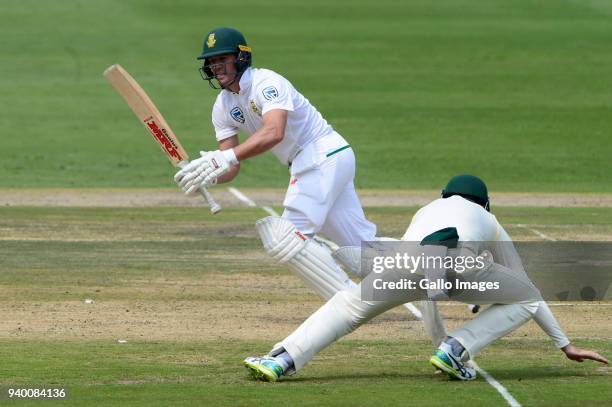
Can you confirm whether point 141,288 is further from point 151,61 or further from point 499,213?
point 151,61

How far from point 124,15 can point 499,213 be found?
2458 centimetres

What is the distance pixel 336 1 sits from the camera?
45.1 meters

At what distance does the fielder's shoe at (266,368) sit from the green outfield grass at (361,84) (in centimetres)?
1507

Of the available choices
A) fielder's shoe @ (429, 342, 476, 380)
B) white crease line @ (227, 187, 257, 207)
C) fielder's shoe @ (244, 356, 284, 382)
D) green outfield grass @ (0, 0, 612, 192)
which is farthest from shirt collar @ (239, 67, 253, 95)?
green outfield grass @ (0, 0, 612, 192)

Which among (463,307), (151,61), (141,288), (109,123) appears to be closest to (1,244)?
(141,288)

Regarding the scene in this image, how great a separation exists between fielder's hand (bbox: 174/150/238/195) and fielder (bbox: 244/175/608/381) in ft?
3.63

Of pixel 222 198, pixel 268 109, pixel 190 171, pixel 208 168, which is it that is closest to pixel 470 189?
pixel 268 109

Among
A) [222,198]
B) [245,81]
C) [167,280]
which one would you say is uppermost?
[222,198]

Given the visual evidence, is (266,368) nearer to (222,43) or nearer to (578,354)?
(578,354)

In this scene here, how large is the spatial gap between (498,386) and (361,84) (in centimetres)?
2590

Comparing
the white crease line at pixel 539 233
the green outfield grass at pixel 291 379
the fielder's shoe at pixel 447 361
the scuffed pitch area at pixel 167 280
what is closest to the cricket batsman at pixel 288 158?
the green outfield grass at pixel 291 379

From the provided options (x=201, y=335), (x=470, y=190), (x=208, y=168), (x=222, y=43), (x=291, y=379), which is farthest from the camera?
(x=201, y=335)

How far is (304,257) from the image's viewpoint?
8484 millimetres

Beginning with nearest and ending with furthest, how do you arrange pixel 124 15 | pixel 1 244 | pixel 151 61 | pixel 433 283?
1. pixel 433 283
2. pixel 1 244
3. pixel 151 61
4. pixel 124 15
